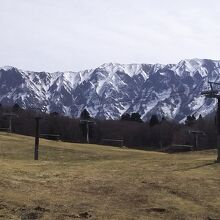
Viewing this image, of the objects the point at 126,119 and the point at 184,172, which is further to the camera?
the point at 126,119

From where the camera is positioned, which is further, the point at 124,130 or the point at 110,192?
the point at 124,130

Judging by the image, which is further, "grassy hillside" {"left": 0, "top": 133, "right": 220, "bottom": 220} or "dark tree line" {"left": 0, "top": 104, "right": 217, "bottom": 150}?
"dark tree line" {"left": 0, "top": 104, "right": 217, "bottom": 150}

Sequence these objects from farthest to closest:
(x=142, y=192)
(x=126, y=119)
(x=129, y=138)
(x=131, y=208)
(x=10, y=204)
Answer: (x=126, y=119)
(x=129, y=138)
(x=142, y=192)
(x=131, y=208)
(x=10, y=204)

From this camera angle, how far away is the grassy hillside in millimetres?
22062

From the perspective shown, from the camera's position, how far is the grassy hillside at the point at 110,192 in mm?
22062

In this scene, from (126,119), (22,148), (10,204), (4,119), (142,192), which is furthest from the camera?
(126,119)

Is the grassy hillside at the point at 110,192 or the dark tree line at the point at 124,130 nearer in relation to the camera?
the grassy hillside at the point at 110,192

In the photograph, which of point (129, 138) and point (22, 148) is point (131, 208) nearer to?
point (22, 148)

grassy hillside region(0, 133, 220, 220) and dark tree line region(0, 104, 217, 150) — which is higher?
dark tree line region(0, 104, 217, 150)

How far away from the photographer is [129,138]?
485 ft

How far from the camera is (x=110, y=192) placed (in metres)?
26.6

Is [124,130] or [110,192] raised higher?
[124,130]

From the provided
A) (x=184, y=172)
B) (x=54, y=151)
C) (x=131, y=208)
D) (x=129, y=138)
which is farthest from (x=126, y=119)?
(x=131, y=208)

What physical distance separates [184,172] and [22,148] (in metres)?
28.5
